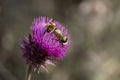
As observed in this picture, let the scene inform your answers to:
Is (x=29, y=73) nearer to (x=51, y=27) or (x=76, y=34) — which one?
(x=51, y=27)

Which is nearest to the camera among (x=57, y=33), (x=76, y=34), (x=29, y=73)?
(x=29, y=73)

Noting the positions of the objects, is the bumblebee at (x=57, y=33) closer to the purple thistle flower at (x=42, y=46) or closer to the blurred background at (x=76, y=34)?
the purple thistle flower at (x=42, y=46)

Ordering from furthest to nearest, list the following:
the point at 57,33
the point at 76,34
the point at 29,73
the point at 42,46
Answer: the point at 76,34 < the point at 42,46 < the point at 57,33 < the point at 29,73

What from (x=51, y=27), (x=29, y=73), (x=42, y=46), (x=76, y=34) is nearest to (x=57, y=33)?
(x=51, y=27)

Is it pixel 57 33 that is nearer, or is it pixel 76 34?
pixel 57 33

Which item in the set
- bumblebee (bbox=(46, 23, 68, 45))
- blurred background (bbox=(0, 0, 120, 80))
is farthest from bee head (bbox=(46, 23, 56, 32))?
blurred background (bbox=(0, 0, 120, 80))

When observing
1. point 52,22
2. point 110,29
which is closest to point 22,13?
point 110,29

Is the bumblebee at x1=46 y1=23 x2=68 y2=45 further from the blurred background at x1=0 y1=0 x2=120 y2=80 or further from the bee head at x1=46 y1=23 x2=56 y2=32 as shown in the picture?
the blurred background at x1=0 y1=0 x2=120 y2=80
